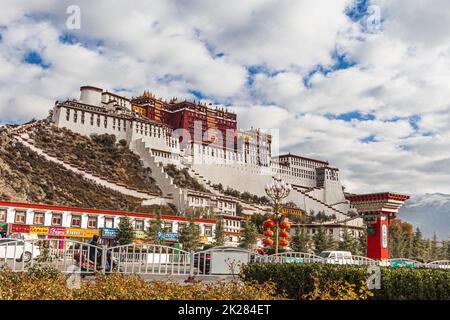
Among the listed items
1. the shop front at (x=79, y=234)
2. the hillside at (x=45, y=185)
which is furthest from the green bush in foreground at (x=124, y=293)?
the hillside at (x=45, y=185)

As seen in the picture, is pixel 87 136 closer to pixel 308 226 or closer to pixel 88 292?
pixel 308 226

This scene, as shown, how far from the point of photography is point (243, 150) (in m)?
98.9

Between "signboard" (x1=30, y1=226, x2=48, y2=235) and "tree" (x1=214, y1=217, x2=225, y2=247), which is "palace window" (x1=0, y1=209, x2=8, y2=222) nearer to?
"signboard" (x1=30, y1=226, x2=48, y2=235)

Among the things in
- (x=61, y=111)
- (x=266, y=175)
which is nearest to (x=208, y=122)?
(x=266, y=175)

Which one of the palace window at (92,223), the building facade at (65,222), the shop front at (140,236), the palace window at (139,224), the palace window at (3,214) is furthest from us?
the palace window at (139,224)

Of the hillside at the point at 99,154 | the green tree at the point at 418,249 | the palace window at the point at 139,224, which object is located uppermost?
the hillside at the point at 99,154

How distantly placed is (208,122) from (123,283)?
87040mm

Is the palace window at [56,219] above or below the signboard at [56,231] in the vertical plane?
above

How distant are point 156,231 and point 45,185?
21.4 metres

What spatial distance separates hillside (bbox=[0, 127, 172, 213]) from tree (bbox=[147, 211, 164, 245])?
15.1 meters

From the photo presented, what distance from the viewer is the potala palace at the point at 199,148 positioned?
76.1m

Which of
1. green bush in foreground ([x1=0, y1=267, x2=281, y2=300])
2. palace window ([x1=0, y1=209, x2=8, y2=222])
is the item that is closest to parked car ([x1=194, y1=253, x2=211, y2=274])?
green bush in foreground ([x1=0, y1=267, x2=281, y2=300])

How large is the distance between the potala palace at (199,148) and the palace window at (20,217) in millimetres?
29504

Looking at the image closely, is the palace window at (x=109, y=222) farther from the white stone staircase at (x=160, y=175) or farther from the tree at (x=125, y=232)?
the white stone staircase at (x=160, y=175)
